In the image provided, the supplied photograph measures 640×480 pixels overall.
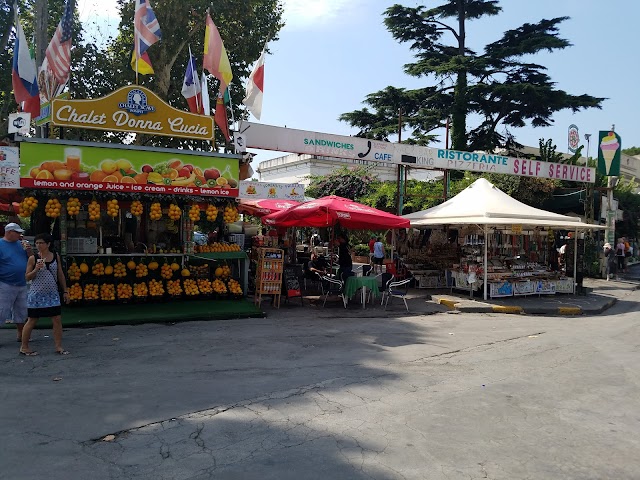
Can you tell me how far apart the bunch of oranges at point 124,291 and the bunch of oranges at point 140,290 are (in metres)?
0.09

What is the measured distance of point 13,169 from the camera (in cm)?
1127

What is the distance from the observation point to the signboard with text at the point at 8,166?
36.7 feet

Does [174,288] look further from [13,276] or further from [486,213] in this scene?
[486,213]

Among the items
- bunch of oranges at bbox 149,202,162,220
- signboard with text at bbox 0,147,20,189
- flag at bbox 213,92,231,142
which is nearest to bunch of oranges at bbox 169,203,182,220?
Result: bunch of oranges at bbox 149,202,162,220

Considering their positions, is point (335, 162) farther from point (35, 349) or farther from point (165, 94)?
point (35, 349)

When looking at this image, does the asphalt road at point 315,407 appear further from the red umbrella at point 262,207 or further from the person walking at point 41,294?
the red umbrella at point 262,207

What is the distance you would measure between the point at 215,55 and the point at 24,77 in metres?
4.33

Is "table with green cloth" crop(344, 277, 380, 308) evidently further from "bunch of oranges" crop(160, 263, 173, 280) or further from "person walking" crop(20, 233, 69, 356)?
"person walking" crop(20, 233, 69, 356)

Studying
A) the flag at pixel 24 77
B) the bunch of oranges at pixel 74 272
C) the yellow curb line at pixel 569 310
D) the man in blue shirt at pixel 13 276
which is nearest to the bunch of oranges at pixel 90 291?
the bunch of oranges at pixel 74 272

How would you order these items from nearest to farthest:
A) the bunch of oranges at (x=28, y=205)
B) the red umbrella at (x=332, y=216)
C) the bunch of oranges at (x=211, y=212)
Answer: the bunch of oranges at (x=28, y=205) → the bunch of oranges at (x=211, y=212) → the red umbrella at (x=332, y=216)

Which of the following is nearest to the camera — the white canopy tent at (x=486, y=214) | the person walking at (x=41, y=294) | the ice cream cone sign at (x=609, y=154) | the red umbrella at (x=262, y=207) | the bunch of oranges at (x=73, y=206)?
the person walking at (x=41, y=294)

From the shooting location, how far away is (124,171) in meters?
10.7

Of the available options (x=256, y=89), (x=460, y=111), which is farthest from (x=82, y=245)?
(x=460, y=111)

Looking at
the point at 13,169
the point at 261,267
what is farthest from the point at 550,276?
the point at 13,169
